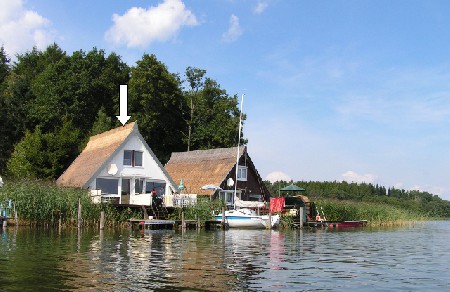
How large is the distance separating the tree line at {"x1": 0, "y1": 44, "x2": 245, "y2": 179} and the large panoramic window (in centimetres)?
1171

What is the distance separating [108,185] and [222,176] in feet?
39.4

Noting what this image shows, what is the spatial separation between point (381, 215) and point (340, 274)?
42658 millimetres

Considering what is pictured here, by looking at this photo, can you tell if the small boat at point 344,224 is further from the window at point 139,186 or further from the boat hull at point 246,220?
the window at point 139,186

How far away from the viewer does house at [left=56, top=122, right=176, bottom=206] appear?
4325cm

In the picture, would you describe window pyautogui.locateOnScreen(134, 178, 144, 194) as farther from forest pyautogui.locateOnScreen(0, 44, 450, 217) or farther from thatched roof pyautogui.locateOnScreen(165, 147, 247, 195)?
forest pyautogui.locateOnScreen(0, 44, 450, 217)

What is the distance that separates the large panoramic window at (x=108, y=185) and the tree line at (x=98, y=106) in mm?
11712

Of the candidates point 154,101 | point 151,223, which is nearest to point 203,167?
point 154,101

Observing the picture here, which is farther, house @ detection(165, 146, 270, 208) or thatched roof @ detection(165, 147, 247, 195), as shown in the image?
thatched roof @ detection(165, 147, 247, 195)

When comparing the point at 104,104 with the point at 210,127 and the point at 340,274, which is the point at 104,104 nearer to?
the point at 210,127

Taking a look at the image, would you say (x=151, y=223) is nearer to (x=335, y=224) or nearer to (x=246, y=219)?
(x=246, y=219)

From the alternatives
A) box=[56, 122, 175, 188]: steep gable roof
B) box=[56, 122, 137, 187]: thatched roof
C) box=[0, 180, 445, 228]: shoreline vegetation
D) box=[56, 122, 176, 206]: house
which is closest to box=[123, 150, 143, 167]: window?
box=[56, 122, 176, 206]: house

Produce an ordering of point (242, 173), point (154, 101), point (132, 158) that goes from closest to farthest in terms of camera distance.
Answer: point (132, 158) < point (242, 173) < point (154, 101)

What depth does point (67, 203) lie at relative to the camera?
35.1 metres

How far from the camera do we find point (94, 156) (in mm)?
47844
